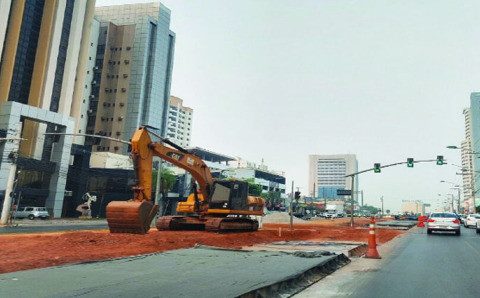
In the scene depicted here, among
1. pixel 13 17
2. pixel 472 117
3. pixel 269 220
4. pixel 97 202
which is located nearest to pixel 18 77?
pixel 13 17

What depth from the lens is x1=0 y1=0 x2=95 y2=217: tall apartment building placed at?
51.0 metres

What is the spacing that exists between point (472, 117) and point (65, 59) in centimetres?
15626

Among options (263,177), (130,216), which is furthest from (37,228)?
(263,177)

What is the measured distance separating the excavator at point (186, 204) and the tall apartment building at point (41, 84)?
3260 centimetres

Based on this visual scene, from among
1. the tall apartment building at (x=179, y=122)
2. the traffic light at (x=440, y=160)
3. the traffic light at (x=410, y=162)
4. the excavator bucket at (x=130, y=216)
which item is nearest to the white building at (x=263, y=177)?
the tall apartment building at (x=179, y=122)

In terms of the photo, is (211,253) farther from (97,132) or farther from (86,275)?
(97,132)

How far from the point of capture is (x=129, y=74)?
102 meters

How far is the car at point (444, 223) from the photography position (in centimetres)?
2633

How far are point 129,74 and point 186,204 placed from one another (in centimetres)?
8546

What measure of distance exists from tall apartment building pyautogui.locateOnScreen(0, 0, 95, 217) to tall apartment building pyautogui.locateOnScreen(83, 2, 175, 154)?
24.4 meters

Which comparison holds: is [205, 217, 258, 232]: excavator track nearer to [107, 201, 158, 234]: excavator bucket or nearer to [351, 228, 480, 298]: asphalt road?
[107, 201, 158, 234]: excavator bucket

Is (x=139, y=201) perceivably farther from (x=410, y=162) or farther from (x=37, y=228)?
(x=410, y=162)

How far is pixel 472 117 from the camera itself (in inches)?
6388

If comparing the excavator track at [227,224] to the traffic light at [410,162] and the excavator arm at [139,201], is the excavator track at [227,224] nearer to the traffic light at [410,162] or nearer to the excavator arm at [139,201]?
the excavator arm at [139,201]
